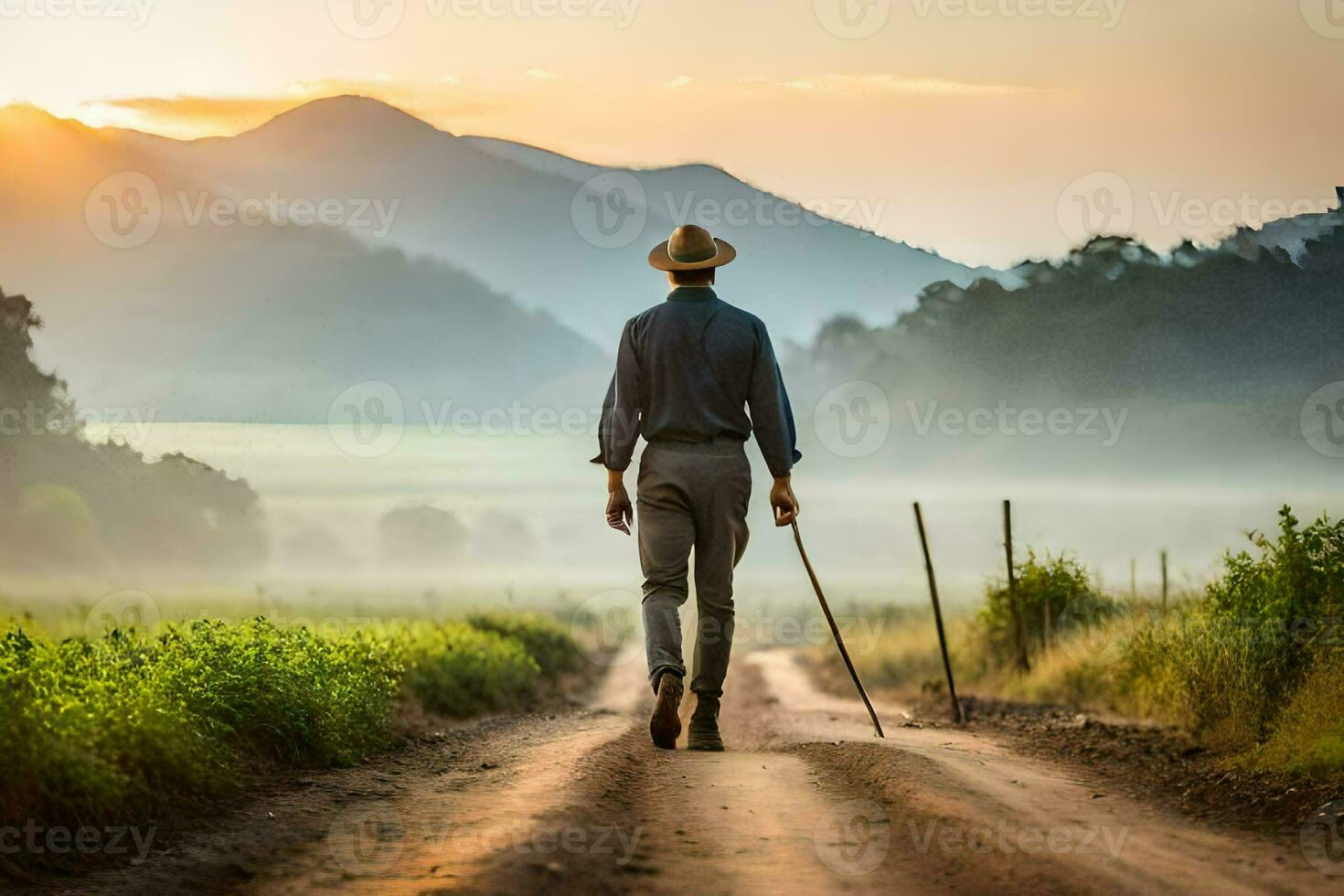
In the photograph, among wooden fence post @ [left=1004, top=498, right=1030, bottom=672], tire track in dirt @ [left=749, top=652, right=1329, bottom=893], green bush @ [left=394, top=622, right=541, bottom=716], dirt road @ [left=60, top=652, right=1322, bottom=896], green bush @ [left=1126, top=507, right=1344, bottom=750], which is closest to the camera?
dirt road @ [left=60, top=652, right=1322, bottom=896]

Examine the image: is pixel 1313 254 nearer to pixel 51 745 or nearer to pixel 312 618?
pixel 312 618

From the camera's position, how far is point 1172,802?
26.7 ft

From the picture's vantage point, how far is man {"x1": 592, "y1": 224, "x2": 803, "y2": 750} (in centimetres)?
888

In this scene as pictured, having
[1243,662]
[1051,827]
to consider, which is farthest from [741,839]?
[1243,662]

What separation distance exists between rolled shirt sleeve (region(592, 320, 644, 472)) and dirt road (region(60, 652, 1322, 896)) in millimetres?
1873

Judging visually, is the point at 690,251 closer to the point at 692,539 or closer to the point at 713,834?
the point at 692,539

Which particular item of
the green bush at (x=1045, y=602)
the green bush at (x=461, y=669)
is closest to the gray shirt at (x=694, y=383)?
the green bush at (x=461, y=669)

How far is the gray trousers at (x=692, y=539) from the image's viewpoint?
349 inches

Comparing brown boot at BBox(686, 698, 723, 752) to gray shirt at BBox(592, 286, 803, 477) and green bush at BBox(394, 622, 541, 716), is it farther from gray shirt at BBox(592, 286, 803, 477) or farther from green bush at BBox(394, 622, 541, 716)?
green bush at BBox(394, 622, 541, 716)

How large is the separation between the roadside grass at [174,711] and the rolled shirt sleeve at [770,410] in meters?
3.26

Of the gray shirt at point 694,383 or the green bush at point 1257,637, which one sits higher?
the gray shirt at point 694,383

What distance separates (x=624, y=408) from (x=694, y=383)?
0.50 meters

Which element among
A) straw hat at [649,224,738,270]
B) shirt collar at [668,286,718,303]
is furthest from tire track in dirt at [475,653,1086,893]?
straw hat at [649,224,738,270]

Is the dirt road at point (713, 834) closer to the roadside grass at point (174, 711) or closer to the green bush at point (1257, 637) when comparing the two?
the roadside grass at point (174, 711)
